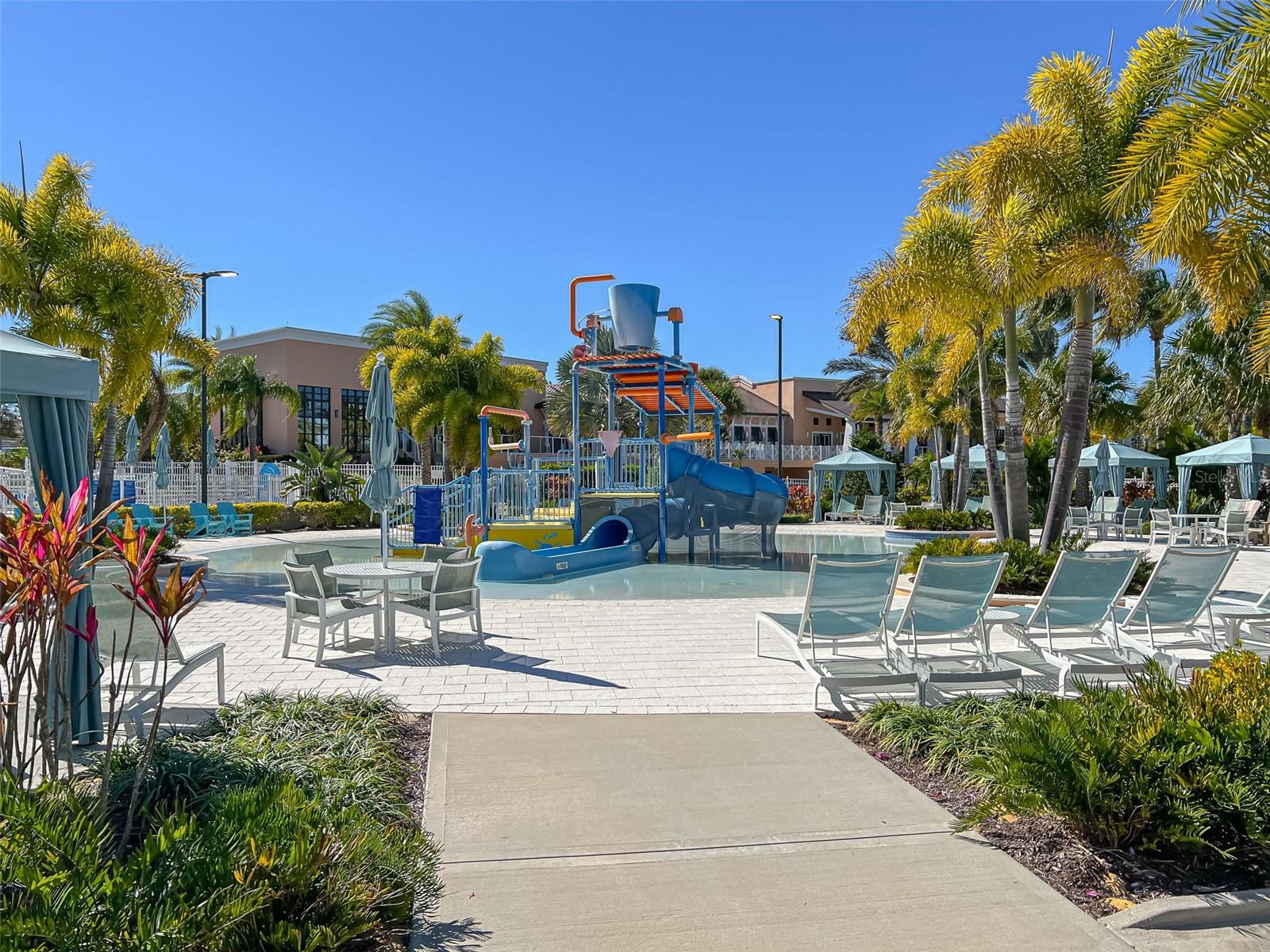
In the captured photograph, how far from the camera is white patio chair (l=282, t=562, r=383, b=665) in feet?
23.8

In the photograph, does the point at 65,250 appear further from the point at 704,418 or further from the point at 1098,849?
the point at 704,418

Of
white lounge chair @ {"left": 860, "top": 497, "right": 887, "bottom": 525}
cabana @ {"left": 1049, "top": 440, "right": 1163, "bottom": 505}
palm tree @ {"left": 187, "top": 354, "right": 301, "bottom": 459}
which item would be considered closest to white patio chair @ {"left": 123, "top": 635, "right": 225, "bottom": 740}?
cabana @ {"left": 1049, "top": 440, "right": 1163, "bottom": 505}

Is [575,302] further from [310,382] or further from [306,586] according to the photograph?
[310,382]

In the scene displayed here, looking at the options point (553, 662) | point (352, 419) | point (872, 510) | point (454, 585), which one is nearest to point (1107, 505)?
point (872, 510)

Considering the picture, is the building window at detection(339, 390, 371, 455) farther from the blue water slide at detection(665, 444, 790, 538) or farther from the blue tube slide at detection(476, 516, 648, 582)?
the blue water slide at detection(665, 444, 790, 538)

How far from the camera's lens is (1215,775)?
3.43m

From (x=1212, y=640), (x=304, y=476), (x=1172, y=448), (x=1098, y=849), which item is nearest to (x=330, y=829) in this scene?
(x=1098, y=849)

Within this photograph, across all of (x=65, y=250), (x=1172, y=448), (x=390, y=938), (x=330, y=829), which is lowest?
(x=390, y=938)

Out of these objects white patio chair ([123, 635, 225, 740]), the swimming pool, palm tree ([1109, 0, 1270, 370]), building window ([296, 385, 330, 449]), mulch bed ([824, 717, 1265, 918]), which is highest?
building window ([296, 385, 330, 449])

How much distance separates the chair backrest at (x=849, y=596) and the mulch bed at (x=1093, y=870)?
2.40m

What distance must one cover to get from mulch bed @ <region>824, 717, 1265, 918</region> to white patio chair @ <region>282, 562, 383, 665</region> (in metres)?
5.29

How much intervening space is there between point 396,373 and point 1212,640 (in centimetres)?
2487

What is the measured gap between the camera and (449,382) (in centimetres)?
2916

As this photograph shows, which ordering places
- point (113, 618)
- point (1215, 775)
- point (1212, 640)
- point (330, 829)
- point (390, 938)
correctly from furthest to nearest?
1. point (1212, 640)
2. point (113, 618)
3. point (1215, 775)
4. point (330, 829)
5. point (390, 938)
